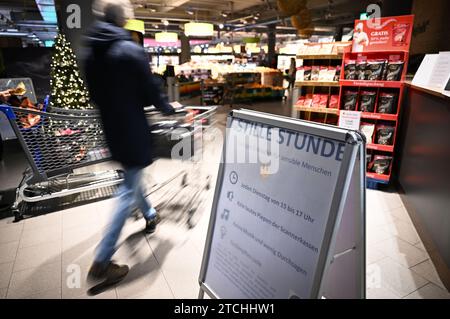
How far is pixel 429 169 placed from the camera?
290 cm

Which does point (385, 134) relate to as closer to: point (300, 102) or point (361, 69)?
point (361, 69)

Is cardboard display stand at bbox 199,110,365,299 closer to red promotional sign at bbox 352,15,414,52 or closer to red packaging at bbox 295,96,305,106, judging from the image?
red promotional sign at bbox 352,15,414,52

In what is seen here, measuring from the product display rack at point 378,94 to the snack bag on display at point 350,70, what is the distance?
0.03 m

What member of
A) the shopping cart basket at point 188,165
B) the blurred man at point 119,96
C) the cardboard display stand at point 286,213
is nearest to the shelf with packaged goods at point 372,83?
the shopping cart basket at point 188,165

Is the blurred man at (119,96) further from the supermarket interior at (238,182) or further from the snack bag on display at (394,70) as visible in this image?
the snack bag on display at (394,70)

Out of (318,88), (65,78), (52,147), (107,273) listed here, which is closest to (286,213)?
(107,273)

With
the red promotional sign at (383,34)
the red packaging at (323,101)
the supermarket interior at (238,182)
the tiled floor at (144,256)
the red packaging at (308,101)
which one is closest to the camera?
the supermarket interior at (238,182)

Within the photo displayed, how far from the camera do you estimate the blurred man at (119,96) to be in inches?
79.7

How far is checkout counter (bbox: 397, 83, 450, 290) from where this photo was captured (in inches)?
94.8

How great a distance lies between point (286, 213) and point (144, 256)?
162 centimetres

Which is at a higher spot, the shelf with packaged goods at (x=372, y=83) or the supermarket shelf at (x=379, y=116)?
the shelf with packaged goods at (x=372, y=83)

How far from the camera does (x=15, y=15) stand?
1352cm

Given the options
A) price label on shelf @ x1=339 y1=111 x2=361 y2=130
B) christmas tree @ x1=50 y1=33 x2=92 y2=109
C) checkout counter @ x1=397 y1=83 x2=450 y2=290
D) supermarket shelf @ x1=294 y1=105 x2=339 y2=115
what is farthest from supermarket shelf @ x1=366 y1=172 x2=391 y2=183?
christmas tree @ x1=50 y1=33 x2=92 y2=109
